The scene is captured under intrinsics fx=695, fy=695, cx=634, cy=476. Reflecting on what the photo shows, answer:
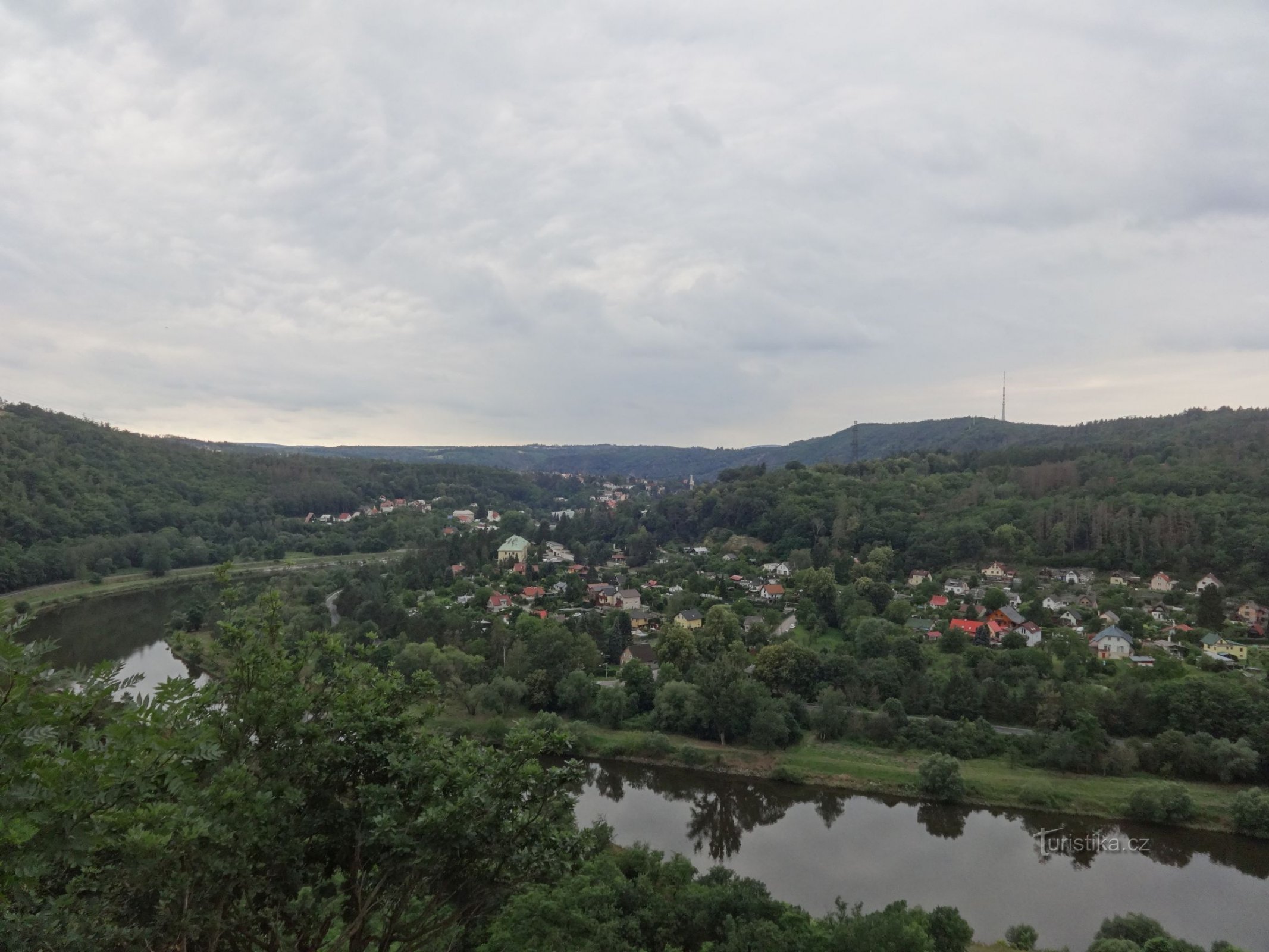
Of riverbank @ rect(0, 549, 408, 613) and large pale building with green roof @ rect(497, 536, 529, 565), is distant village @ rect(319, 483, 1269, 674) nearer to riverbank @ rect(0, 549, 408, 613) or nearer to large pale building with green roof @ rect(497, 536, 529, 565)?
large pale building with green roof @ rect(497, 536, 529, 565)

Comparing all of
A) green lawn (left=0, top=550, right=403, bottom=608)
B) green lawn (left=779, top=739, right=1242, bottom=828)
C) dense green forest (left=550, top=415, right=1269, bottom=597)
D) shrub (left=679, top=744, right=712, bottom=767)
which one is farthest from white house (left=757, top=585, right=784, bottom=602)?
green lawn (left=0, top=550, right=403, bottom=608)

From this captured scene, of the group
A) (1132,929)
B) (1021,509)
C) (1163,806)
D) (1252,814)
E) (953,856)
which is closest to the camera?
(1132,929)

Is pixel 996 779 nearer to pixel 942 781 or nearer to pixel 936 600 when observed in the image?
pixel 942 781

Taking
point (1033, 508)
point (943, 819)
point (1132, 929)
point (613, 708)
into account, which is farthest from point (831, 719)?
point (1033, 508)

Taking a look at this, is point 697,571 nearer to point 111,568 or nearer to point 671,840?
point 671,840

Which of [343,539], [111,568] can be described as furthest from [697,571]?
[111,568]
